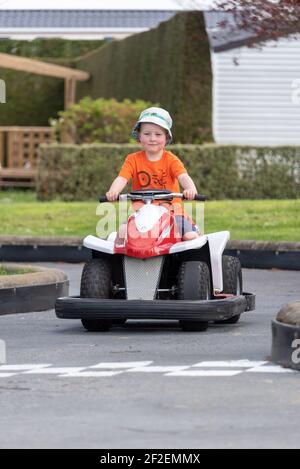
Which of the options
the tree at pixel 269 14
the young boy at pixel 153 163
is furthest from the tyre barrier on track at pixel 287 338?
the tree at pixel 269 14

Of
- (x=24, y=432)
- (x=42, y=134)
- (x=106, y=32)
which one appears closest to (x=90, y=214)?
(x=42, y=134)

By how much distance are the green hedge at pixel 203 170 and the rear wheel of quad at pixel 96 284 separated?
49.9 feet

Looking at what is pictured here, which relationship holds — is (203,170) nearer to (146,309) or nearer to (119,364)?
(146,309)

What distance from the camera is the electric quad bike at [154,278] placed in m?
9.98

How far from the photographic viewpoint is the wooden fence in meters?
33.4

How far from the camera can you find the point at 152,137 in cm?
1075

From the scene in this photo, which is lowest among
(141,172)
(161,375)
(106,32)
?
(161,375)

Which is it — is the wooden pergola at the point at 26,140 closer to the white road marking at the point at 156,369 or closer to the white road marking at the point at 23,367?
the white road marking at the point at 23,367

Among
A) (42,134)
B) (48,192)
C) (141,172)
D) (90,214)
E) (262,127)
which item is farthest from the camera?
(42,134)

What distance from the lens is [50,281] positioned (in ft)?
40.6

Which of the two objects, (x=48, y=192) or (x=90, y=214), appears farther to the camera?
(x=48, y=192)

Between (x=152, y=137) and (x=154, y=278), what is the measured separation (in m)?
1.12
